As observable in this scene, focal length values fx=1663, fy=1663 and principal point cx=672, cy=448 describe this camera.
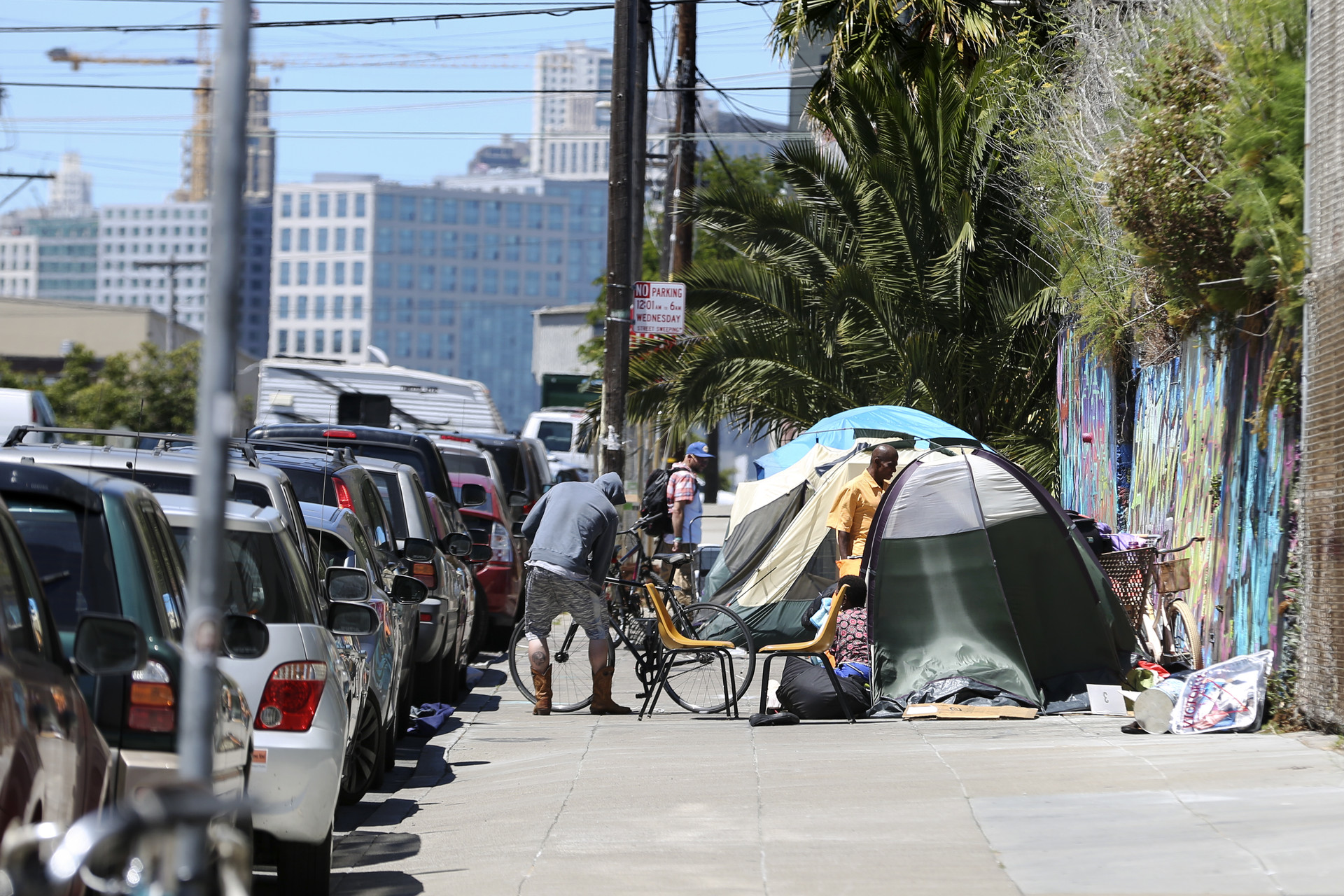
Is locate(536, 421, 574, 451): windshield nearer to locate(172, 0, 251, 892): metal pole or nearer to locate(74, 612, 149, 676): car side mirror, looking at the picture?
locate(74, 612, 149, 676): car side mirror

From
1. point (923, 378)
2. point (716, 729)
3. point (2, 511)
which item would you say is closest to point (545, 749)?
point (716, 729)

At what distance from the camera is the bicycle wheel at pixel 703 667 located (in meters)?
11.5

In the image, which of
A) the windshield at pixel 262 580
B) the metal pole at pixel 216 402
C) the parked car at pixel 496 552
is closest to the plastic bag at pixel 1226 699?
the windshield at pixel 262 580

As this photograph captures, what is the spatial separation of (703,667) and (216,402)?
29.6 ft

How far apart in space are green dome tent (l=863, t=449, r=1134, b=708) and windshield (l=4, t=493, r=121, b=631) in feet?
22.8

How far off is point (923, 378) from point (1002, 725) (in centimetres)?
789

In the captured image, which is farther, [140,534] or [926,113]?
[926,113]

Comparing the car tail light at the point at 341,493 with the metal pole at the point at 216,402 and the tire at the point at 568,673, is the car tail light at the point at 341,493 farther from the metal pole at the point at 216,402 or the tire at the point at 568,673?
the metal pole at the point at 216,402

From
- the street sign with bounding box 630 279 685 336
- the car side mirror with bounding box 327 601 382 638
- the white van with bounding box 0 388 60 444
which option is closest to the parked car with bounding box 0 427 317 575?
the car side mirror with bounding box 327 601 382 638

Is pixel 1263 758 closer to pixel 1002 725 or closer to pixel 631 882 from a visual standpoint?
pixel 1002 725

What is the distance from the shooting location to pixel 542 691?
38.2ft

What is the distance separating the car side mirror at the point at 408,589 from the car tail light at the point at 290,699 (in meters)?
3.11

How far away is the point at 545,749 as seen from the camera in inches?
396

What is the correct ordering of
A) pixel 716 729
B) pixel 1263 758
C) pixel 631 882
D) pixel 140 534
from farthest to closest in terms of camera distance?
pixel 716 729
pixel 1263 758
pixel 631 882
pixel 140 534
